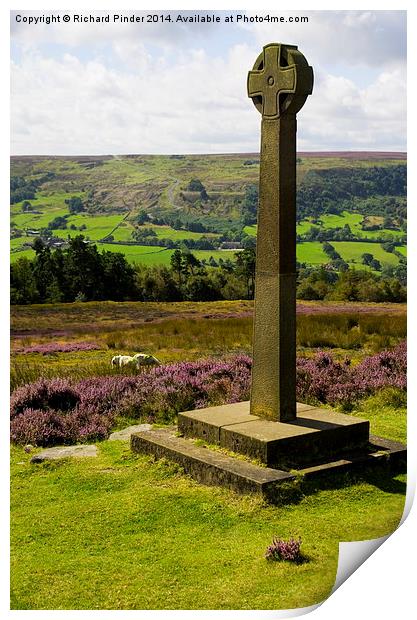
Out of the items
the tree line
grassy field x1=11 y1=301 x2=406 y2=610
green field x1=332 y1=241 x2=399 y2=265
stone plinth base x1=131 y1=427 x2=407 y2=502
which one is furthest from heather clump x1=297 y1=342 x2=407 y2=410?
green field x1=332 y1=241 x2=399 y2=265

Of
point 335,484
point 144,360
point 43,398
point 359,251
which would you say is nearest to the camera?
point 335,484

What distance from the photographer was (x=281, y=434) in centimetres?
812

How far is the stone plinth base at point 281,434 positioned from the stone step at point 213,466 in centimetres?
15

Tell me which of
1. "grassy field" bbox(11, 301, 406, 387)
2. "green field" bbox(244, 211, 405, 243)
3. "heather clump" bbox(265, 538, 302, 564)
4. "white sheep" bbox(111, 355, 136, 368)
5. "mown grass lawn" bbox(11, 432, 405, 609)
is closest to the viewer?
"mown grass lawn" bbox(11, 432, 405, 609)

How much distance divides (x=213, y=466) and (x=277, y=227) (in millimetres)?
2539

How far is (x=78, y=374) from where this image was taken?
12852 mm

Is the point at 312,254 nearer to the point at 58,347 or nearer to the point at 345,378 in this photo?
the point at 58,347

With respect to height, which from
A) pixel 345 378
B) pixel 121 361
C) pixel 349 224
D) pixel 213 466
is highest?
pixel 349 224

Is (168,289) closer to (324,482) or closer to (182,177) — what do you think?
(324,482)

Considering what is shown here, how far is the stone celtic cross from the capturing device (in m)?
8.14

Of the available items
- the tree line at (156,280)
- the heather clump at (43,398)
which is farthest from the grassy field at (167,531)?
the tree line at (156,280)

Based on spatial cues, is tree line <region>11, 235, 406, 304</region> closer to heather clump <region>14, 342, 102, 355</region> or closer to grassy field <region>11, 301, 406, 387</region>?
grassy field <region>11, 301, 406, 387</region>

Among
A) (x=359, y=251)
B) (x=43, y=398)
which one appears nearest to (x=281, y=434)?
→ (x=43, y=398)

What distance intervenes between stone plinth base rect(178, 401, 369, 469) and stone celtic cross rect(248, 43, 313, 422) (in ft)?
0.96
